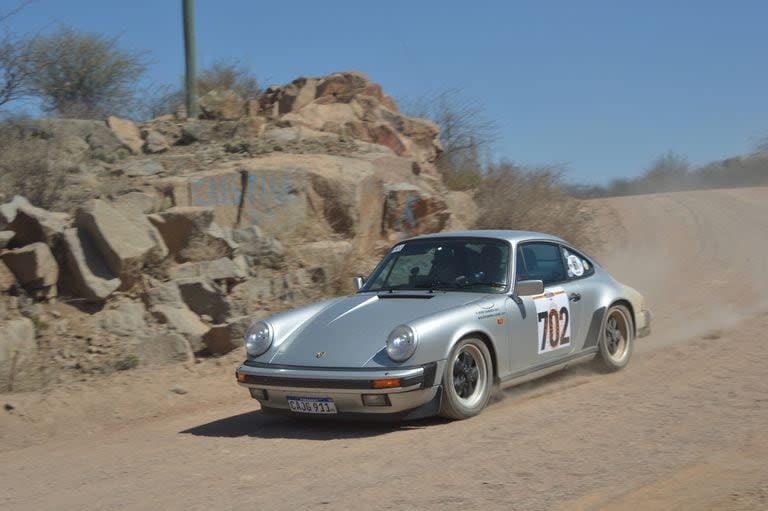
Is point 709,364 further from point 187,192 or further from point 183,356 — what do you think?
point 187,192

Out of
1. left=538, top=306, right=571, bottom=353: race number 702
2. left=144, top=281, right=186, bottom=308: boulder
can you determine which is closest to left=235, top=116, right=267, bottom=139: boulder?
left=144, top=281, right=186, bottom=308: boulder

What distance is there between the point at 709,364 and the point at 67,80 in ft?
55.9

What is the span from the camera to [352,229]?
14578 millimetres

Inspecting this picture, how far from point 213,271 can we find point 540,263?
4924mm

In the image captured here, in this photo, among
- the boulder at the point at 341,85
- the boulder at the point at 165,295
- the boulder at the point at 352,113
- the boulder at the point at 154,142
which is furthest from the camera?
the boulder at the point at 341,85

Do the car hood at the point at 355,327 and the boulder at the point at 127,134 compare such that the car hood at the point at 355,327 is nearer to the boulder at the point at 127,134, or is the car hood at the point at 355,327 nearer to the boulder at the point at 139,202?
the boulder at the point at 139,202

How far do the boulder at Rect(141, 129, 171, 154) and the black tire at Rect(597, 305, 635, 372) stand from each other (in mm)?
9226

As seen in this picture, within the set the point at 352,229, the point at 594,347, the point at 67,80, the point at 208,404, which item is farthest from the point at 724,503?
the point at 67,80

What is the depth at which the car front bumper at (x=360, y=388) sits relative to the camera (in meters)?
6.82

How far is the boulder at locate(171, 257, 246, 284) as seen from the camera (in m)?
12.0

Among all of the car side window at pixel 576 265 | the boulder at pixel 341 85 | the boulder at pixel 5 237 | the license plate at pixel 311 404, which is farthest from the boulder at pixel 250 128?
the license plate at pixel 311 404

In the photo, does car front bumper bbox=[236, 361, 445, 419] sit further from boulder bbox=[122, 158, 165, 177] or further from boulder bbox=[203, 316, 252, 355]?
boulder bbox=[122, 158, 165, 177]

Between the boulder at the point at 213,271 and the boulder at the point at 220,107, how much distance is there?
643 centimetres

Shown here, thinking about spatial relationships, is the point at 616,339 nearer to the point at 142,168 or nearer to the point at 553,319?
the point at 553,319
